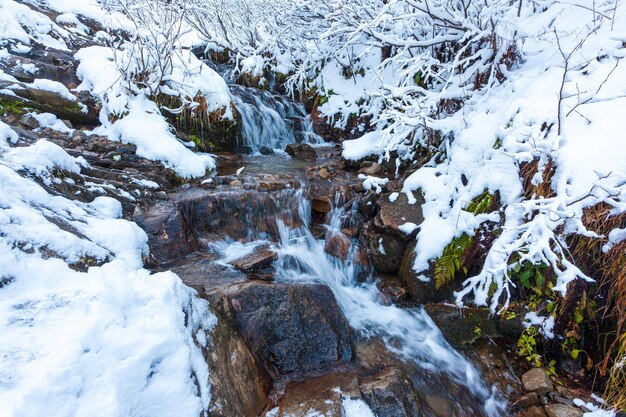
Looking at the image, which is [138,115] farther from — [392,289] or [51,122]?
[392,289]

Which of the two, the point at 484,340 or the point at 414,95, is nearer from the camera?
the point at 484,340

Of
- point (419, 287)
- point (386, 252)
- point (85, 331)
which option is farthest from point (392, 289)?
point (85, 331)

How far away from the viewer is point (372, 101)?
7434mm

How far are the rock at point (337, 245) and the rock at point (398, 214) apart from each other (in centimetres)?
53

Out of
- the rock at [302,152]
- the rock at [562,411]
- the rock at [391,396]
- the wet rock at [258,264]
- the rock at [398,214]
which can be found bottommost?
the rock at [391,396]

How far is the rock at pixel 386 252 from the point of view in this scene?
4191mm

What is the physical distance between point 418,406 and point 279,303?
4.66 feet

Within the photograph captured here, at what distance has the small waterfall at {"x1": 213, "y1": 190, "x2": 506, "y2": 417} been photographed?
3.19 m

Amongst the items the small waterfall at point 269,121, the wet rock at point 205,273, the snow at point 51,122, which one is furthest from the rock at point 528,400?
the snow at point 51,122

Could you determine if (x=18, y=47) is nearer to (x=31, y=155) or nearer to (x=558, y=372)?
(x=31, y=155)

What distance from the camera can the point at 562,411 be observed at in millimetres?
2566

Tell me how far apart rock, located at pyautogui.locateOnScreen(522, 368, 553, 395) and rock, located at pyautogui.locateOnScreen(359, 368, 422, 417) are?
1091mm

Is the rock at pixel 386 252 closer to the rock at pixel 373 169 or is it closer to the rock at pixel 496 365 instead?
the rock at pixel 496 365

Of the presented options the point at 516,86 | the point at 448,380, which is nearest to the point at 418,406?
the point at 448,380
